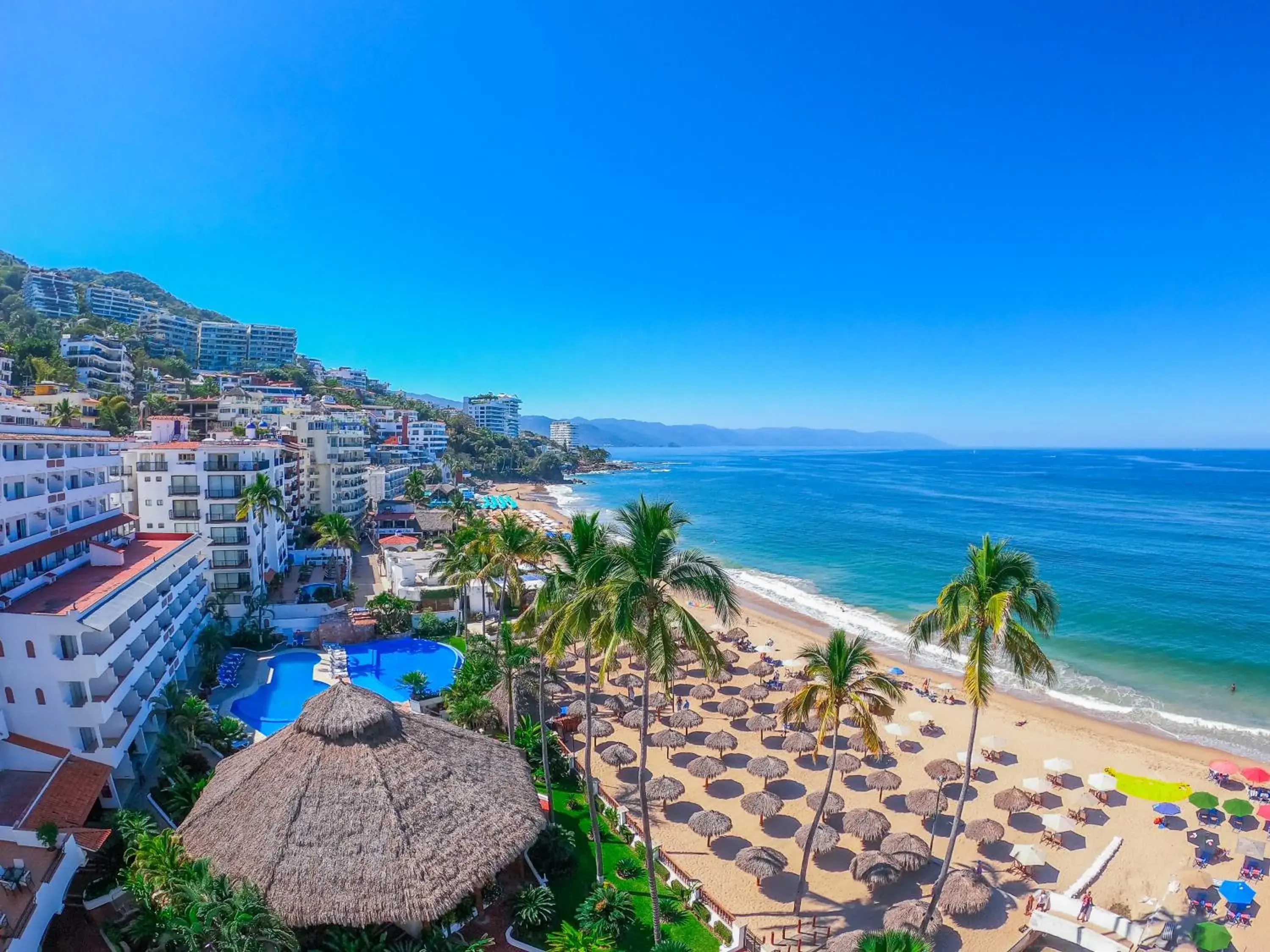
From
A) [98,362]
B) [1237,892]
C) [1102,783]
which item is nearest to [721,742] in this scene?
[1102,783]

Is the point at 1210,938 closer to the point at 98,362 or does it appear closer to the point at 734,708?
the point at 734,708

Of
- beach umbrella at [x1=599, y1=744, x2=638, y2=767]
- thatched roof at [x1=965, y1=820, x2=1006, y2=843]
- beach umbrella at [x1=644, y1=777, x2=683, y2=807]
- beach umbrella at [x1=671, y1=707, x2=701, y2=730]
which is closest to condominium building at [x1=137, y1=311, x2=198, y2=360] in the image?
beach umbrella at [x1=671, y1=707, x2=701, y2=730]

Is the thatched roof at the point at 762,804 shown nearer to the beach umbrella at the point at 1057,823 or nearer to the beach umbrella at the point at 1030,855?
the beach umbrella at the point at 1030,855

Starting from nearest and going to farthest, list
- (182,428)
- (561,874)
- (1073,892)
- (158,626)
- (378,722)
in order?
(378,722), (561,874), (1073,892), (158,626), (182,428)

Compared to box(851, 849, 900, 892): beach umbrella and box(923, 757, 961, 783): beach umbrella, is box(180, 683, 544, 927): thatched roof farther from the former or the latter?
box(923, 757, 961, 783): beach umbrella

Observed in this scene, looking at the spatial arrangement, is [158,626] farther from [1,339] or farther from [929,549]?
[1,339]

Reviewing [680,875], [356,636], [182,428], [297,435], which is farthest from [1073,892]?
[297,435]

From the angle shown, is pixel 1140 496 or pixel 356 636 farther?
pixel 1140 496

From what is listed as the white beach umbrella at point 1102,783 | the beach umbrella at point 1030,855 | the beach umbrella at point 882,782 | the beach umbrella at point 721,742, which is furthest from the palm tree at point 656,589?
the white beach umbrella at point 1102,783
